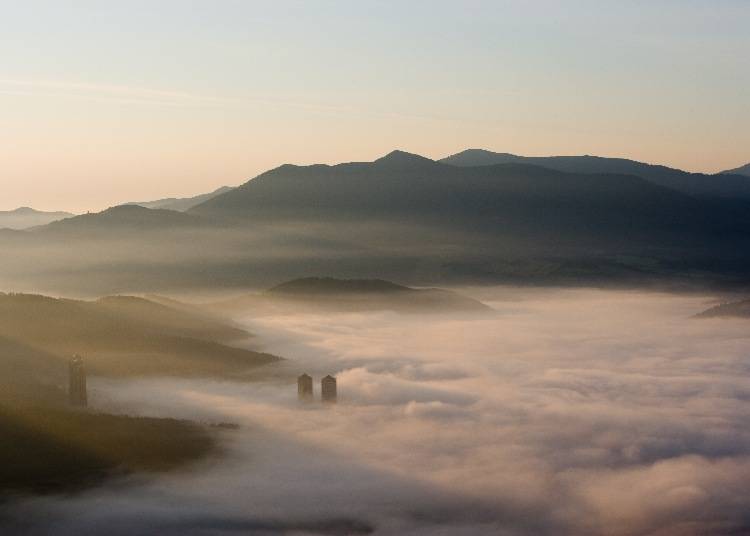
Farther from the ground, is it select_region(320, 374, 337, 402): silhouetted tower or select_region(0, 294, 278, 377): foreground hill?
select_region(0, 294, 278, 377): foreground hill

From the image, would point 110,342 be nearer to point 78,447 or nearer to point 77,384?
point 77,384

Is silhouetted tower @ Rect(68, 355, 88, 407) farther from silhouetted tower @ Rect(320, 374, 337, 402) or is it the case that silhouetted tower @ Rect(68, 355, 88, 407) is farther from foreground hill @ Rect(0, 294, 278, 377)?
silhouetted tower @ Rect(320, 374, 337, 402)

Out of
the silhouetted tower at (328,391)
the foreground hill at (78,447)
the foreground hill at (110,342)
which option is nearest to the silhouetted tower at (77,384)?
the foreground hill at (78,447)

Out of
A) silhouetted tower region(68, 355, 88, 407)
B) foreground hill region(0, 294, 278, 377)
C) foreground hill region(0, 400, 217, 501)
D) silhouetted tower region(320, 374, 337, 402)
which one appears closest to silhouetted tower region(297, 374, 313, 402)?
silhouetted tower region(320, 374, 337, 402)

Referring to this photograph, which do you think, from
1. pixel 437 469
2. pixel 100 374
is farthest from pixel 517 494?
pixel 100 374

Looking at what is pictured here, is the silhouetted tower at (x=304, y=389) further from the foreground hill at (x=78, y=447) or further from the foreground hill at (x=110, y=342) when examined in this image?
the foreground hill at (x=78, y=447)

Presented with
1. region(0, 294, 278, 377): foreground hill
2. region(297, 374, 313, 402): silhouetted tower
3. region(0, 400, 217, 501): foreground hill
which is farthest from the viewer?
region(0, 294, 278, 377): foreground hill

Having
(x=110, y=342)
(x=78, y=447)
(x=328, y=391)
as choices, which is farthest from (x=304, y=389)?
(x=78, y=447)
